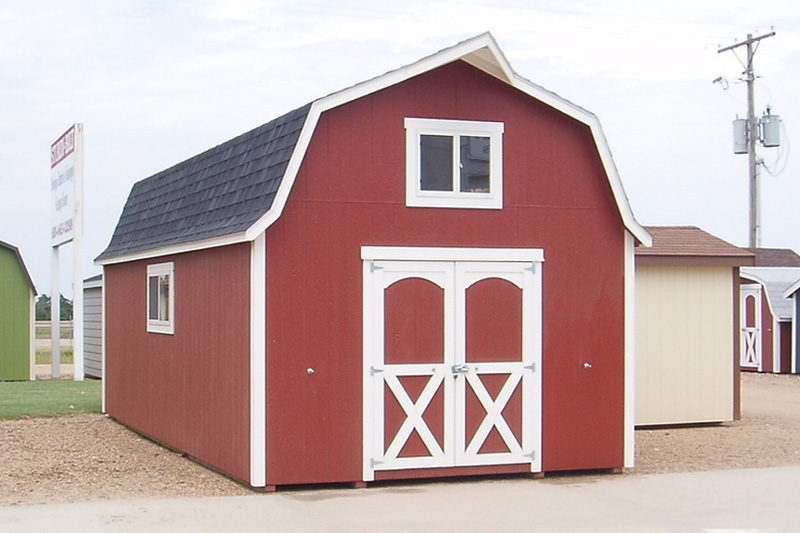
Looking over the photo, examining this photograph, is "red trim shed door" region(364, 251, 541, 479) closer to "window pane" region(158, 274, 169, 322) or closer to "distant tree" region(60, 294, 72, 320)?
"window pane" region(158, 274, 169, 322)

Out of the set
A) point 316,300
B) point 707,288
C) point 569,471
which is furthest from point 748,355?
point 316,300

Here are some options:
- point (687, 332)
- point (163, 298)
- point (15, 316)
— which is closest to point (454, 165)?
point (163, 298)

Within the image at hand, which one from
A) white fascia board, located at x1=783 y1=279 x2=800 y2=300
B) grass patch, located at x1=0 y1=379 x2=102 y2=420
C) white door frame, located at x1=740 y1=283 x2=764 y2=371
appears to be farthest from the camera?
white door frame, located at x1=740 y1=283 x2=764 y2=371

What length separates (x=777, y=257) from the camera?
4175cm

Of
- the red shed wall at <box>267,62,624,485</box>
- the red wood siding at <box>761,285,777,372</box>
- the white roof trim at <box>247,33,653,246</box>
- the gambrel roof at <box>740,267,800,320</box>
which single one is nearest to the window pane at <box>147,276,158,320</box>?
the red shed wall at <box>267,62,624,485</box>

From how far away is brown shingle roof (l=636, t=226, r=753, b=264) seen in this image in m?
15.5

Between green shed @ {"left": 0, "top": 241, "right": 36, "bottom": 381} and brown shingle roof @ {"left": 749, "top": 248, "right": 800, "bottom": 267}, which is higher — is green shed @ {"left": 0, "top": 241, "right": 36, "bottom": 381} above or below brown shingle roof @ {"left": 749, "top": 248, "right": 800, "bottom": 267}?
below

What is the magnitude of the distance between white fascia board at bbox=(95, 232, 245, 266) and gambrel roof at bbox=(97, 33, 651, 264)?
12 millimetres

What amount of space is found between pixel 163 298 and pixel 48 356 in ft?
79.2

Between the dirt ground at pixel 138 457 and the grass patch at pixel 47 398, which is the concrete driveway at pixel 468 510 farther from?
the grass patch at pixel 47 398

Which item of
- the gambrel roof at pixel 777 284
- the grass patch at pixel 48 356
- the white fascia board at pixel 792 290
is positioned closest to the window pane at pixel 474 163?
the white fascia board at pixel 792 290

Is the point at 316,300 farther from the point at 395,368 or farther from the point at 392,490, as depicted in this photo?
the point at 392,490

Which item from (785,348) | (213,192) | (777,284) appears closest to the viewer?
(213,192)

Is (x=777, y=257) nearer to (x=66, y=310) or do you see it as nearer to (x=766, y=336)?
(x=766, y=336)
